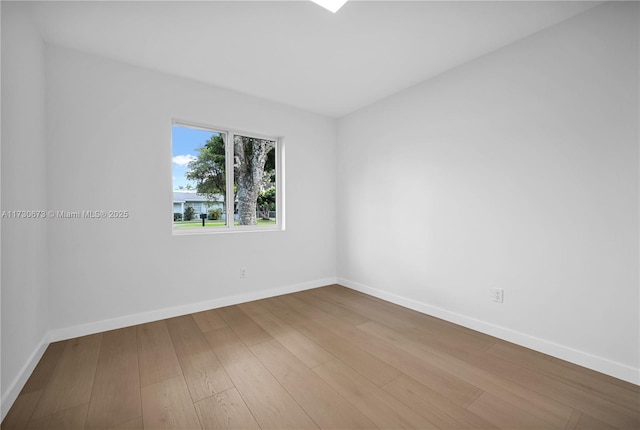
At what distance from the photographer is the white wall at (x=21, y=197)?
1596 millimetres

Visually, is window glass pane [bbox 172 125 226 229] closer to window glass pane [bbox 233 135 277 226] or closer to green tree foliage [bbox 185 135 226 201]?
green tree foliage [bbox 185 135 226 201]

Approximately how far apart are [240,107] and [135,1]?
1.45 meters

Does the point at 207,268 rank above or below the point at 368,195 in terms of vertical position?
below

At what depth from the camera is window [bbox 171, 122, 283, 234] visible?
307 centimetres

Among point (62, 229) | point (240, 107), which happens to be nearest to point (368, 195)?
point (240, 107)

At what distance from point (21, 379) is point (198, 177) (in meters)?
2.14

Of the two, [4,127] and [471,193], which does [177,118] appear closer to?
[4,127]

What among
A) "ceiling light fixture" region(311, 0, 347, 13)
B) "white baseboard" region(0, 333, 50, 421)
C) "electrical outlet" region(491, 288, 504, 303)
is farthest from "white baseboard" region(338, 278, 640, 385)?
"white baseboard" region(0, 333, 50, 421)

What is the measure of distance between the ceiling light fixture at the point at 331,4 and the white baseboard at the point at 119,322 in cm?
297

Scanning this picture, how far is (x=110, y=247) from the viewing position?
2.53 meters

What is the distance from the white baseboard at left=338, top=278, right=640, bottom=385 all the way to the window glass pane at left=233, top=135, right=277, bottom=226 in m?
2.01

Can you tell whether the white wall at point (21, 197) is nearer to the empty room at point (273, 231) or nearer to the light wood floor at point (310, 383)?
the empty room at point (273, 231)

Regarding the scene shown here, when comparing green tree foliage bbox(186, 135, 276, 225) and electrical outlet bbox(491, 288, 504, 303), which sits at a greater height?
green tree foliage bbox(186, 135, 276, 225)

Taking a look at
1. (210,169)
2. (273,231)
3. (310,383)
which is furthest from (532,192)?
(210,169)
